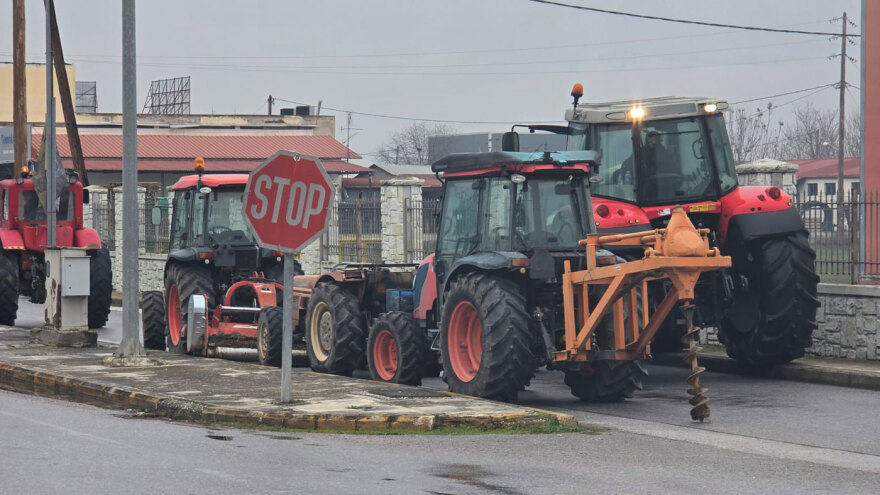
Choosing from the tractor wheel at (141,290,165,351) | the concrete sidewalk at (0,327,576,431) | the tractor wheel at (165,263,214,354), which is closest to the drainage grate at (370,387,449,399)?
the concrete sidewalk at (0,327,576,431)

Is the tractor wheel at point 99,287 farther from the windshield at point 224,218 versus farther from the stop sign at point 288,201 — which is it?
the stop sign at point 288,201

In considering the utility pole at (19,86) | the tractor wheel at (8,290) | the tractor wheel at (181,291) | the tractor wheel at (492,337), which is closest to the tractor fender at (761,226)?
the tractor wheel at (492,337)

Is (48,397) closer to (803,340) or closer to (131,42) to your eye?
(131,42)

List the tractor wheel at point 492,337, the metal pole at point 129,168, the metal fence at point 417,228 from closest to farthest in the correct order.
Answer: the tractor wheel at point 492,337
the metal pole at point 129,168
the metal fence at point 417,228

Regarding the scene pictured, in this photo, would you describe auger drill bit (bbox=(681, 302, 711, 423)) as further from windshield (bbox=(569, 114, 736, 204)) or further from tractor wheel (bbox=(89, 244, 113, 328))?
tractor wheel (bbox=(89, 244, 113, 328))

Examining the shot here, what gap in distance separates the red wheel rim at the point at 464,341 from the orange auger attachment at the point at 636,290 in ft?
3.27

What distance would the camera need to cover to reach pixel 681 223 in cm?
1255

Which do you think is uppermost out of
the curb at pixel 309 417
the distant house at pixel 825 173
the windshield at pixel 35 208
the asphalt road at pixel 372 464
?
the distant house at pixel 825 173

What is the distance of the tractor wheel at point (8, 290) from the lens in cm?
2527

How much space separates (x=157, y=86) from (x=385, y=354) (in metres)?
84.7

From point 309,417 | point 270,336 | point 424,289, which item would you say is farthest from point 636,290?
point 270,336

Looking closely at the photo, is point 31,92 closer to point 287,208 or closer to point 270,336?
point 270,336

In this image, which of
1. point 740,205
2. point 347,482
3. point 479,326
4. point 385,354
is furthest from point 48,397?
point 740,205

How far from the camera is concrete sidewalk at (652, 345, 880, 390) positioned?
15703 mm
